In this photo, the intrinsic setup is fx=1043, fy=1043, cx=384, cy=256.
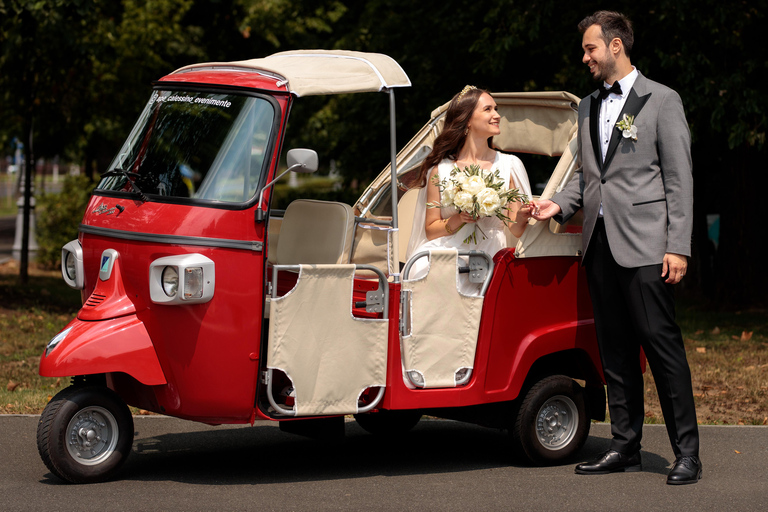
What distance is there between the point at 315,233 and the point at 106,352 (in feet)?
5.47

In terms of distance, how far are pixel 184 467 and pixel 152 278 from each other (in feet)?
4.49

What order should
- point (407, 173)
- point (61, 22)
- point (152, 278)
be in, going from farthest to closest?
point (61, 22)
point (407, 173)
point (152, 278)

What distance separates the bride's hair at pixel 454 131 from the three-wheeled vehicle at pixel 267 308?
59 centimetres

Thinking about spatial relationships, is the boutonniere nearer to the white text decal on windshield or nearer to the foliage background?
the white text decal on windshield

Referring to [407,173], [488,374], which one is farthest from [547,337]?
[407,173]

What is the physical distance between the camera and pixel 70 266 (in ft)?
20.0

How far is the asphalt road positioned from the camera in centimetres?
541

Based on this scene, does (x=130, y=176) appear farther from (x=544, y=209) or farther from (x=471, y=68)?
(x=471, y=68)

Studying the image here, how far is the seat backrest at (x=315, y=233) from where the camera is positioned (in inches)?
251

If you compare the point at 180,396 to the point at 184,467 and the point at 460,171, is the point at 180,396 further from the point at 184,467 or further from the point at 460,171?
the point at 460,171

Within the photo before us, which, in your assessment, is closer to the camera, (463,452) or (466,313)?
(466,313)

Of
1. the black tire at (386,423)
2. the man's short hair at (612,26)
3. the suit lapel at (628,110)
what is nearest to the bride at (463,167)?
the suit lapel at (628,110)

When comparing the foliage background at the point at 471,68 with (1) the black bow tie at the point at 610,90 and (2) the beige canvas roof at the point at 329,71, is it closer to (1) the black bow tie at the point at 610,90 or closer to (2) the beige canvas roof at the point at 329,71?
(1) the black bow tie at the point at 610,90

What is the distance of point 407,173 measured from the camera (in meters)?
7.50
